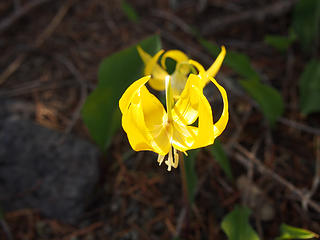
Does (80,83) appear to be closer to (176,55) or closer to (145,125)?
(176,55)

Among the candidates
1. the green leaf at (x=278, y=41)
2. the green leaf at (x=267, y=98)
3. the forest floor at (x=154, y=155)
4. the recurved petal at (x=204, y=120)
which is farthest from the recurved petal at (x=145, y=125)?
the green leaf at (x=278, y=41)

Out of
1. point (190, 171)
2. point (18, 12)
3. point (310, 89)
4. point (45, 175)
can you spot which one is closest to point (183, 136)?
point (190, 171)

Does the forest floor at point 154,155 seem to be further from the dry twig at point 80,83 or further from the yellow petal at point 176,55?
the yellow petal at point 176,55

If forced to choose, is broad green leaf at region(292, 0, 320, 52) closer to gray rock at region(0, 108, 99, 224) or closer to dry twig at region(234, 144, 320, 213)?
dry twig at region(234, 144, 320, 213)

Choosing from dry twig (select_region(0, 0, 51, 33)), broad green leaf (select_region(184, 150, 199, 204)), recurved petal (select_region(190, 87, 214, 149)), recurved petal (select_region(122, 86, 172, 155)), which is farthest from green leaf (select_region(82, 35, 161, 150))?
dry twig (select_region(0, 0, 51, 33))

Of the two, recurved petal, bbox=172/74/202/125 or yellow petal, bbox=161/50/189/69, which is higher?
yellow petal, bbox=161/50/189/69

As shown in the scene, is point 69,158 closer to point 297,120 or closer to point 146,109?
point 146,109

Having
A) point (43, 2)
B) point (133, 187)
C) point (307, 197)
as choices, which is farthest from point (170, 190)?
point (43, 2)

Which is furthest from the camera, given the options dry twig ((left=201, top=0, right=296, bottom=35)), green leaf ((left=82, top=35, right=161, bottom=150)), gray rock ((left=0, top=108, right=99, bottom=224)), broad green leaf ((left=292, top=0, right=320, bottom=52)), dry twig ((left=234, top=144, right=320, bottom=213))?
dry twig ((left=201, top=0, right=296, bottom=35))
